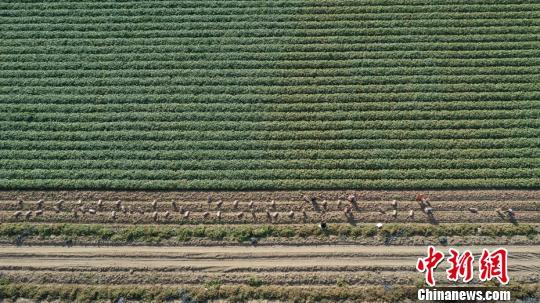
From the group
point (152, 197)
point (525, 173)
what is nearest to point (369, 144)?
point (525, 173)

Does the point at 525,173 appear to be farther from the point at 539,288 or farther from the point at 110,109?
the point at 110,109

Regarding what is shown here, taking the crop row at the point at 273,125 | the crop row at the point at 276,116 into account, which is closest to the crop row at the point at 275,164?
the crop row at the point at 273,125

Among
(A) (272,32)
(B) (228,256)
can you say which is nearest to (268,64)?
(A) (272,32)

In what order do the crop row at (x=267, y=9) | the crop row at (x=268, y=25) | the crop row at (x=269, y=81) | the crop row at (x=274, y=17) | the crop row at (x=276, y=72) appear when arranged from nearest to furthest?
the crop row at (x=269, y=81) → the crop row at (x=276, y=72) → the crop row at (x=268, y=25) → the crop row at (x=274, y=17) → the crop row at (x=267, y=9)

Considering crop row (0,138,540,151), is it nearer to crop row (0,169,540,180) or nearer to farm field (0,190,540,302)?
crop row (0,169,540,180)

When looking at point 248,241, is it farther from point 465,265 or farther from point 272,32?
point 272,32

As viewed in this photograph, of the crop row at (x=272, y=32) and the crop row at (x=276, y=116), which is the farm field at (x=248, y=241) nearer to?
the crop row at (x=276, y=116)
